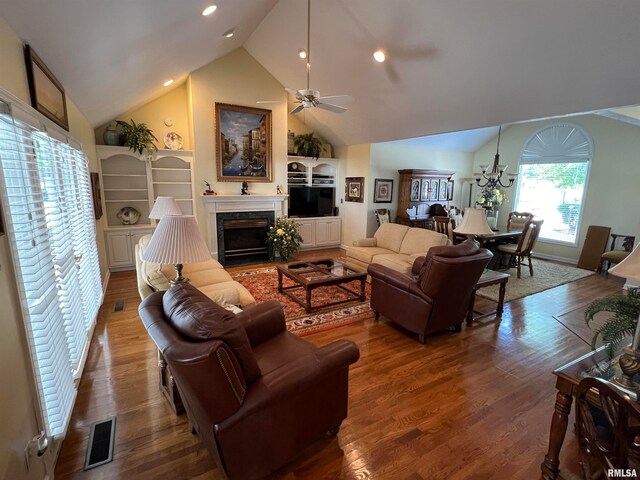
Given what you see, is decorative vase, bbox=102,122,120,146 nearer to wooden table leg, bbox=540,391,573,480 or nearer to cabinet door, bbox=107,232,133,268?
cabinet door, bbox=107,232,133,268

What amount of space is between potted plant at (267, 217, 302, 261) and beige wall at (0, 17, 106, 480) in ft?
15.0

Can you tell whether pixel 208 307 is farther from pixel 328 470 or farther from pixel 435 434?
pixel 435 434

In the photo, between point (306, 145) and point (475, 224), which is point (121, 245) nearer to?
point (306, 145)

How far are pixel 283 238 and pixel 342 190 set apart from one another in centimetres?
232

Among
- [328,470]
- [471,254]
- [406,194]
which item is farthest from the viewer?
[406,194]

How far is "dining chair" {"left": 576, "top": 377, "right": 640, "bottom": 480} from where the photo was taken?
3.58ft

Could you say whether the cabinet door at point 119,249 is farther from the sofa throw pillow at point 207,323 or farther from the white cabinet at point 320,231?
the sofa throw pillow at point 207,323

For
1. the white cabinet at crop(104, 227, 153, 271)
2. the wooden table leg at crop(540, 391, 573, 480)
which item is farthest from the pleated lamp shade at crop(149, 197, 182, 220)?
the wooden table leg at crop(540, 391, 573, 480)

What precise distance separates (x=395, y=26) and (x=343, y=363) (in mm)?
3898

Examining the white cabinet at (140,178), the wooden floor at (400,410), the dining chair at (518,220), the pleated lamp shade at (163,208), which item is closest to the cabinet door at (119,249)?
the white cabinet at (140,178)

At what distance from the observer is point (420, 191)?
7.27 m

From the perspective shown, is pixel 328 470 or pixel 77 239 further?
pixel 77 239

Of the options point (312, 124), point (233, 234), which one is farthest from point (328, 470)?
point (312, 124)

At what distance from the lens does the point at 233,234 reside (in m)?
6.25
